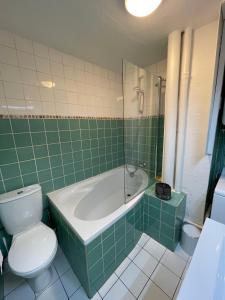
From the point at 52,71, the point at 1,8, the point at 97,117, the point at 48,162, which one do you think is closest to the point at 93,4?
the point at 1,8

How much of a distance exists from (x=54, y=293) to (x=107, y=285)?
18.3 inches

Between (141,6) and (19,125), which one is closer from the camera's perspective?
(141,6)

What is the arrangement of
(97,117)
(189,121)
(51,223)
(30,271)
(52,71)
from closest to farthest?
(30,271)
(189,121)
(52,71)
(51,223)
(97,117)

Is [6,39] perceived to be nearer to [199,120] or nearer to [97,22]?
[97,22]

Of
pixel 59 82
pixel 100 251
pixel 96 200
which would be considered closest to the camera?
pixel 100 251

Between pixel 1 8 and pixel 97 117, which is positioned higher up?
pixel 1 8

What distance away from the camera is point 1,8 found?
1048 millimetres

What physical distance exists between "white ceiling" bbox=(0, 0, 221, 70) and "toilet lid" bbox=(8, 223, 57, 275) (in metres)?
1.95

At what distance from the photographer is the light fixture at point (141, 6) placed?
990 mm

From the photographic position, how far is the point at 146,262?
1405 millimetres

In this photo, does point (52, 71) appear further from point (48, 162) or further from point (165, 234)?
point (165, 234)

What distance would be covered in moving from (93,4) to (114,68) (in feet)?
3.79

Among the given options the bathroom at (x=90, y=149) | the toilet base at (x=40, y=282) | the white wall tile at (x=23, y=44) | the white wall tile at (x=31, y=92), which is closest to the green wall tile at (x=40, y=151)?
the bathroom at (x=90, y=149)

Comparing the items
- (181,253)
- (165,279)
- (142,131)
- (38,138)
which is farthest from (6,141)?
(181,253)
